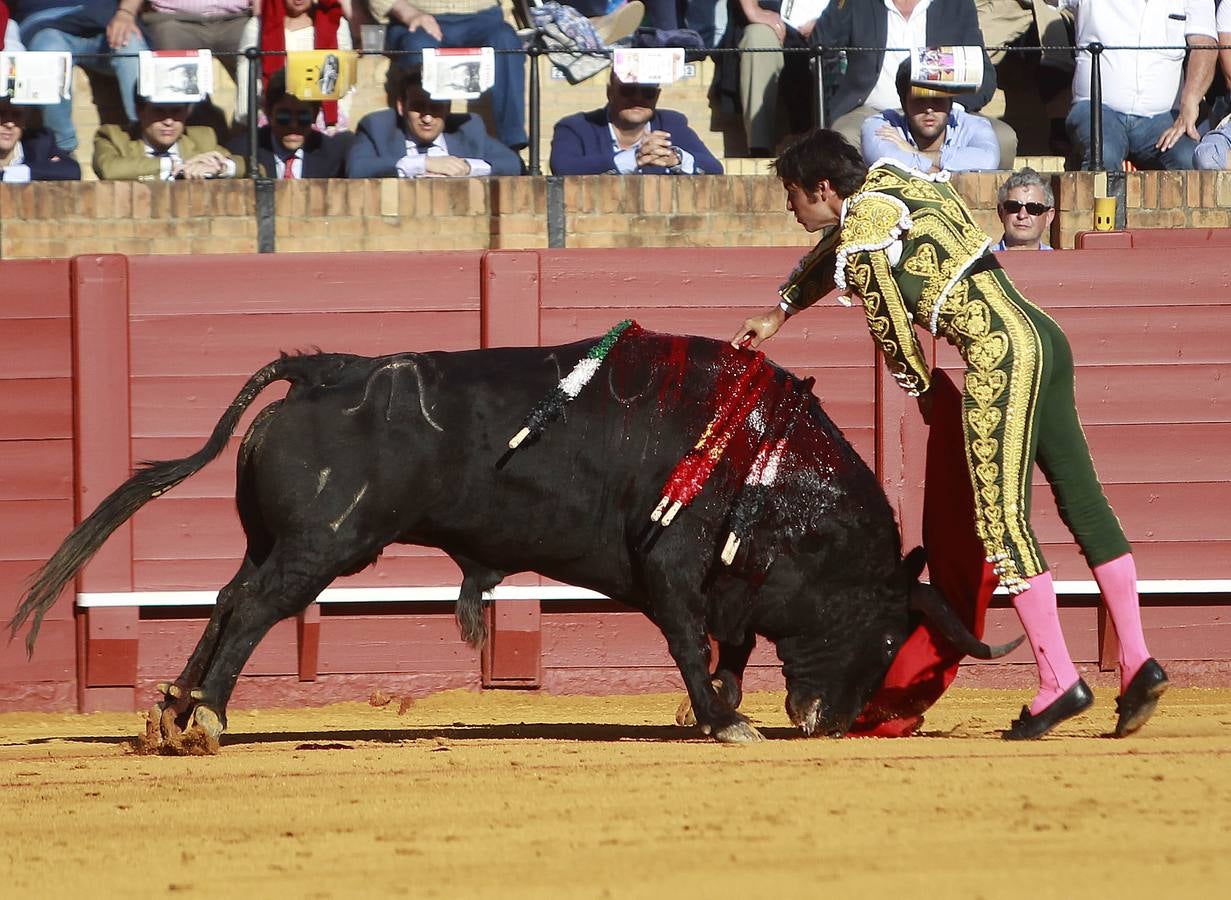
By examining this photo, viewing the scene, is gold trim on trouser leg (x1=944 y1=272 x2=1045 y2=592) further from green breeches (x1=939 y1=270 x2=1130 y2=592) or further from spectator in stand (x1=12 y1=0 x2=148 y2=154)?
spectator in stand (x1=12 y1=0 x2=148 y2=154)

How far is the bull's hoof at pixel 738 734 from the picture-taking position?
4934 mm

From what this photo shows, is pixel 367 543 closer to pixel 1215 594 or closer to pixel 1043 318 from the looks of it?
pixel 1043 318

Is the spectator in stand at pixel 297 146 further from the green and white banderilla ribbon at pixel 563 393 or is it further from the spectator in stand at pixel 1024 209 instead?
the green and white banderilla ribbon at pixel 563 393

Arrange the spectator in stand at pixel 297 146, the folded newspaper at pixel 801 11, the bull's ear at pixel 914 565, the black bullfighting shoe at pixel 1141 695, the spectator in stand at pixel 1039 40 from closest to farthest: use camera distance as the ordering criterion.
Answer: the black bullfighting shoe at pixel 1141 695 → the bull's ear at pixel 914 565 → the spectator in stand at pixel 297 146 → the folded newspaper at pixel 801 11 → the spectator in stand at pixel 1039 40

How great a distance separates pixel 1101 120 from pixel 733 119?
→ 181 cm

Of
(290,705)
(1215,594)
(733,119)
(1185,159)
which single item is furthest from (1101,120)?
(290,705)

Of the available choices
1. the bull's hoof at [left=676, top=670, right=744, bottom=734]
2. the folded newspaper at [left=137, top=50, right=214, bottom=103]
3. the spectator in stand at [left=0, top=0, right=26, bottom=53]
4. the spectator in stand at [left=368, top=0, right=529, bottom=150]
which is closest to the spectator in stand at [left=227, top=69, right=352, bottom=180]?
the folded newspaper at [left=137, top=50, right=214, bottom=103]

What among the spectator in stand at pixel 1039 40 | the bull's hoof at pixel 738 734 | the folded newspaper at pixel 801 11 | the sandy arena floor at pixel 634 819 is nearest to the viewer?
the sandy arena floor at pixel 634 819

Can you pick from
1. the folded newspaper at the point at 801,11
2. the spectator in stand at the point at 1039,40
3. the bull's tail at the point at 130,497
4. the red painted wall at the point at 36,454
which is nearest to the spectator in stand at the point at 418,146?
the folded newspaper at the point at 801,11

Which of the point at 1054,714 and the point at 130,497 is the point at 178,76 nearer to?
the point at 130,497

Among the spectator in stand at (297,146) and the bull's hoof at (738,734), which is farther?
the spectator in stand at (297,146)

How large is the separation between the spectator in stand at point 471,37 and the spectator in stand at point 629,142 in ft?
0.81

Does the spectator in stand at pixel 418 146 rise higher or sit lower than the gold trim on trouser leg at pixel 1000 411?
higher

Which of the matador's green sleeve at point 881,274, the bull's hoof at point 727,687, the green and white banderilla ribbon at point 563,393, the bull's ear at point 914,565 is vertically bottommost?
the bull's hoof at point 727,687
